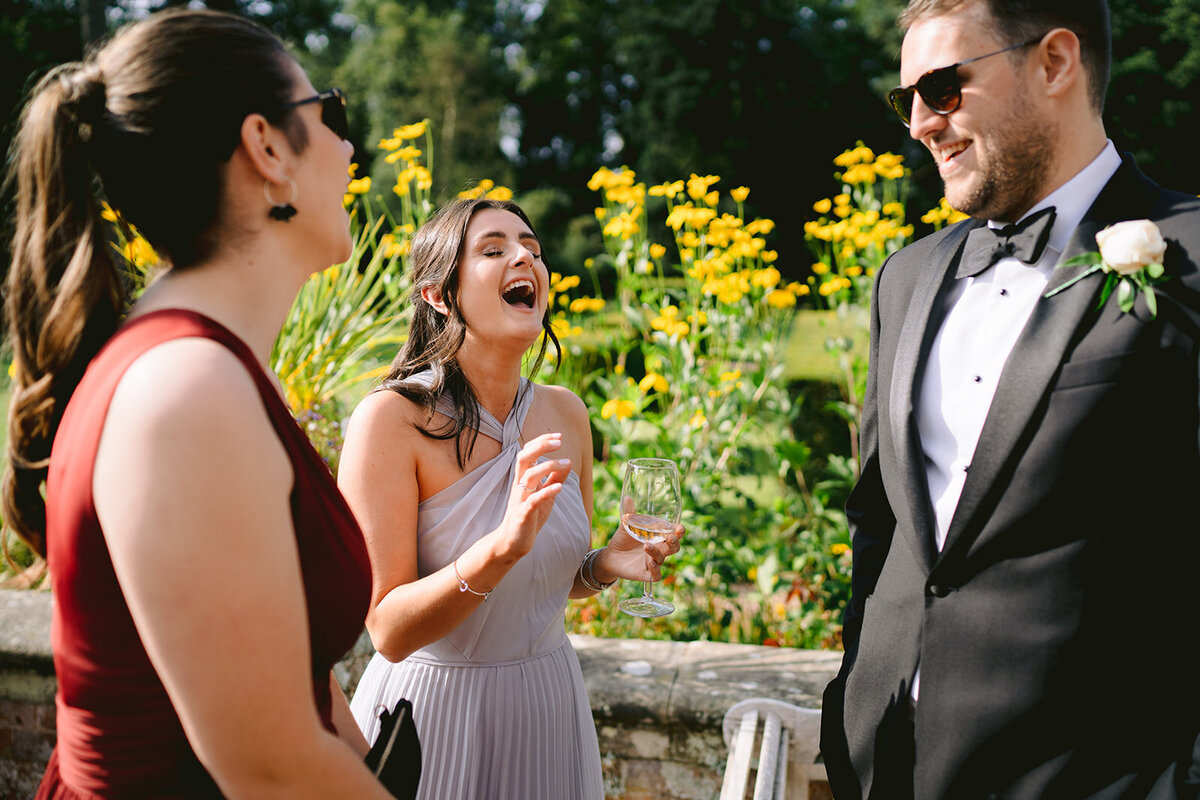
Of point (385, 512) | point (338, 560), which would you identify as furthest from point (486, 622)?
point (338, 560)

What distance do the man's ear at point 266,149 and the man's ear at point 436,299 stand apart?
3.58 ft

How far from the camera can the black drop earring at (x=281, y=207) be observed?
1.19 metres

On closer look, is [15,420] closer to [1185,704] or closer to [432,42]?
[1185,704]

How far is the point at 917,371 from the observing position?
1.84 metres

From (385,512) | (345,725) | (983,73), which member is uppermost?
(983,73)

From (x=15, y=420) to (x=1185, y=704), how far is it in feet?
6.60

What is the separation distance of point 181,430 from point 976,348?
157 cm

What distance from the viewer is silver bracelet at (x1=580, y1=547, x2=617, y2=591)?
2.26 metres

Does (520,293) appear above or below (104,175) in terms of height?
below

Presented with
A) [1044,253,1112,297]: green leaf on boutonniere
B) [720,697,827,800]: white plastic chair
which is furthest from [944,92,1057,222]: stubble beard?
[720,697,827,800]: white plastic chair

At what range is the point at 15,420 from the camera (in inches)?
45.6

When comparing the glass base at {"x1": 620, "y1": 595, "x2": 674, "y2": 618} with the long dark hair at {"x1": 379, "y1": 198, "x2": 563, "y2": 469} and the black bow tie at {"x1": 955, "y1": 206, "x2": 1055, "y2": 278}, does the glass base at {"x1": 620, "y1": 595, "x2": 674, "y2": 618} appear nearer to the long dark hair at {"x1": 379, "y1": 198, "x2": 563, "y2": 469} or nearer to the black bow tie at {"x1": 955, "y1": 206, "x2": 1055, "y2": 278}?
the long dark hair at {"x1": 379, "y1": 198, "x2": 563, "y2": 469}

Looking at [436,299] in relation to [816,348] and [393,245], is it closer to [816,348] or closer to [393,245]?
[393,245]

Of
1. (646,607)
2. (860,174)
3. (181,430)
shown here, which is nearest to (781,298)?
(860,174)
